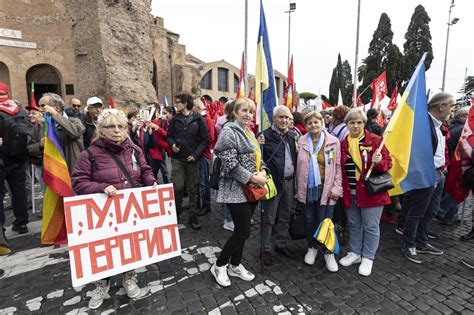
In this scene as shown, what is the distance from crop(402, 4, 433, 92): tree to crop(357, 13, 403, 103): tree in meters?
1.11

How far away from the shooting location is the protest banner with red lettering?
2.43 metres

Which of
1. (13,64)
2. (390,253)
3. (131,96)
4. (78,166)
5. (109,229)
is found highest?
(13,64)

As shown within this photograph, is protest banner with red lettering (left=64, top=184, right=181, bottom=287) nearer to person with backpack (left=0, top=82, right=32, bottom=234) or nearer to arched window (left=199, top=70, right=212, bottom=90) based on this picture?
person with backpack (left=0, top=82, right=32, bottom=234)

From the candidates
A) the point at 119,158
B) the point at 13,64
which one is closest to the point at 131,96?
the point at 13,64

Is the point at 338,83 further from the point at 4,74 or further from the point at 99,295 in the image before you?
the point at 99,295

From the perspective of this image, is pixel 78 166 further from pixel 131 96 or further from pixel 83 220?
pixel 131 96

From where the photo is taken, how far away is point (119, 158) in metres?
2.71

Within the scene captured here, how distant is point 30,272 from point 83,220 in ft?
5.51

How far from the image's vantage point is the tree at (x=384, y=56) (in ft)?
107

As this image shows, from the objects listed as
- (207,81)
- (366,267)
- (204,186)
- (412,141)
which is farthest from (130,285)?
(207,81)

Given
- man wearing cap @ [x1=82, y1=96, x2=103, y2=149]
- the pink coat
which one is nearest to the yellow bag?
the pink coat

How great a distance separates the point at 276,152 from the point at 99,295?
2.48 meters

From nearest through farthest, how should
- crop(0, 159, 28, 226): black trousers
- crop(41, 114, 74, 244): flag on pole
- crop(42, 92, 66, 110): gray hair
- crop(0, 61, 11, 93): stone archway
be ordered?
1. crop(41, 114, 74, 244): flag on pole
2. crop(42, 92, 66, 110): gray hair
3. crop(0, 159, 28, 226): black trousers
4. crop(0, 61, 11, 93): stone archway

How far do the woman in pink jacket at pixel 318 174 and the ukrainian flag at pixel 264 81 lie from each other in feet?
1.84
